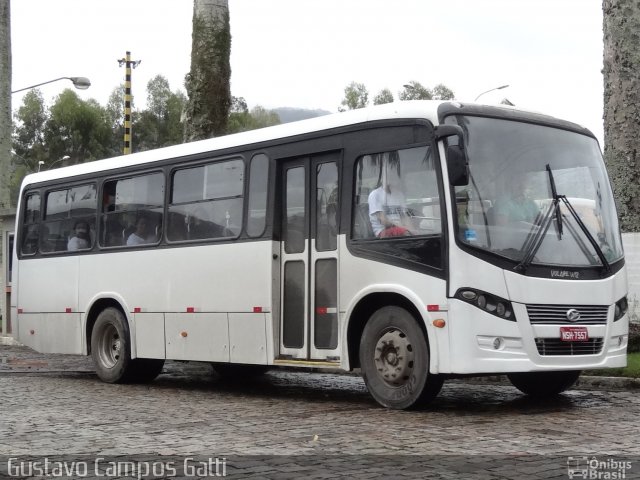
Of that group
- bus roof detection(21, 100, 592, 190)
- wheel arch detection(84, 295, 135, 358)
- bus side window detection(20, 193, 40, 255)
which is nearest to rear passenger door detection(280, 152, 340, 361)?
bus roof detection(21, 100, 592, 190)

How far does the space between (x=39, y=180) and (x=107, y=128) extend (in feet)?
312

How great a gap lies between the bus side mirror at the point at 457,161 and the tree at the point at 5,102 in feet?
62.6

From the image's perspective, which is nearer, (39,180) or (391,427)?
(391,427)

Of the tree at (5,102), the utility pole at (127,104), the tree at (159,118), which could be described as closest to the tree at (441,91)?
the tree at (159,118)

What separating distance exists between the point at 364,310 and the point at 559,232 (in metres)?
2.11

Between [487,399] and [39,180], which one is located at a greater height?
[39,180]

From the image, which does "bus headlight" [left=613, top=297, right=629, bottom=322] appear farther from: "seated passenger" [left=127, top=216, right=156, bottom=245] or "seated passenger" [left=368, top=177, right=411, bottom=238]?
"seated passenger" [left=127, top=216, right=156, bottom=245]

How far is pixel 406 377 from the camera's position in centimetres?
1028

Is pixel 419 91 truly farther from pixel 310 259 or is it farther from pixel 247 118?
pixel 310 259

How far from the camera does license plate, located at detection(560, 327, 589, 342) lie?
10.1 metres

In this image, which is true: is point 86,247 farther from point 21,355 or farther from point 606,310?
point 606,310

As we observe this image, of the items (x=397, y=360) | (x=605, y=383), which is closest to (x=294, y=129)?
(x=397, y=360)

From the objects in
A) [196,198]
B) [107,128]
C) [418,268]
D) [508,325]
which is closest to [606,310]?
[508,325]

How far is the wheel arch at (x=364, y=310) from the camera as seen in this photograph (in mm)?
10375
